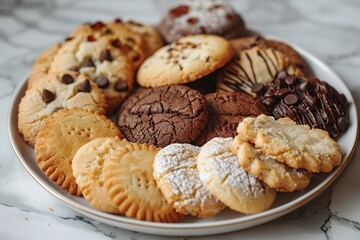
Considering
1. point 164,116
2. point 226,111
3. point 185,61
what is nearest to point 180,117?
point 164,116

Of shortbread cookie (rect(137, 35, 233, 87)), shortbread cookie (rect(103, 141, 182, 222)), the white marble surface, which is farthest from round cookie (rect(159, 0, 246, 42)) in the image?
shortbread cookie (rect(103, 141, 182, 222))

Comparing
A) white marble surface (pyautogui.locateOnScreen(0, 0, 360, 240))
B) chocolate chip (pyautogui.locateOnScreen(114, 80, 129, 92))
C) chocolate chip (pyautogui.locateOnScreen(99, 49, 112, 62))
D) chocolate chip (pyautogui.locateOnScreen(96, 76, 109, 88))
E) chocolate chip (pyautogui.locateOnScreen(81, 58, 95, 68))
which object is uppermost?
chocolate chip (pyautogui.locateOnScreen(99, 49, 112, 62))

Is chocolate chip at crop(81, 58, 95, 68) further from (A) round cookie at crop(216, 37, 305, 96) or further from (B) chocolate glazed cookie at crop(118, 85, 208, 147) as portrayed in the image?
(A) round cookie at crop(216, 37, 305, 96)

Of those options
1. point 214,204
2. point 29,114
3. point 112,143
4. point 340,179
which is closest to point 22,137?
point 29,114

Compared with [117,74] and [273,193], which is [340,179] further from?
[117,74]

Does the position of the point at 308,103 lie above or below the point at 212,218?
above

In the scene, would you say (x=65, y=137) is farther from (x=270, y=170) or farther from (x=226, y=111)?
(x=270, y=170)
